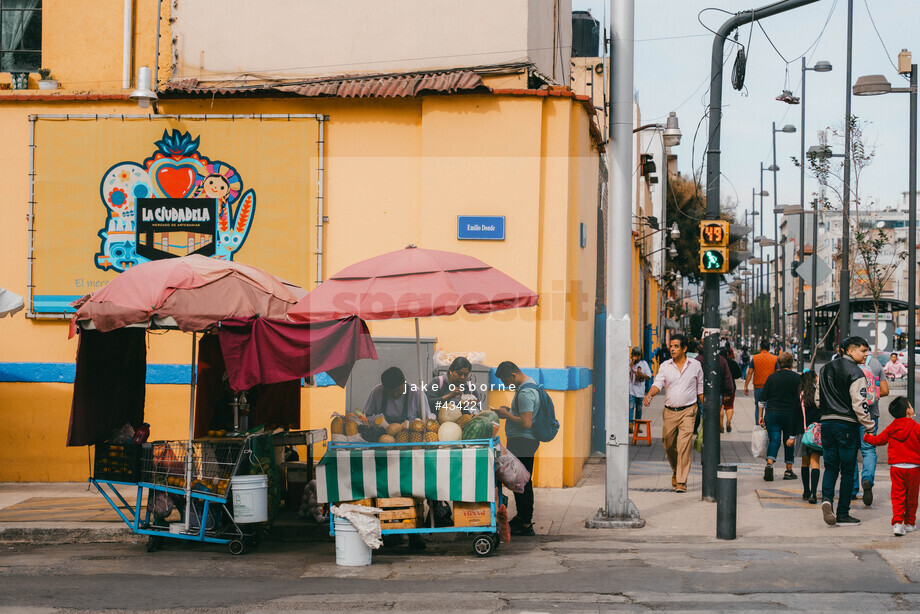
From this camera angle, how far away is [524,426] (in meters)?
9.80

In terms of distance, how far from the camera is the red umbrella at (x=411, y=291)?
8883 mm

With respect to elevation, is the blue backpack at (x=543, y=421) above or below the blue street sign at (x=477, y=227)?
below

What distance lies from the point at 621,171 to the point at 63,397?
8003 mm

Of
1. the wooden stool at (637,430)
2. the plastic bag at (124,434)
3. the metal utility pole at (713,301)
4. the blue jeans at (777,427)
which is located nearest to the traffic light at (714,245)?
the metal utility pole at (713,301)

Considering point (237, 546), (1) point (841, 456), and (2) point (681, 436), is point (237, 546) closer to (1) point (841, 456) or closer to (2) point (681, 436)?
(2) point (681, 436)

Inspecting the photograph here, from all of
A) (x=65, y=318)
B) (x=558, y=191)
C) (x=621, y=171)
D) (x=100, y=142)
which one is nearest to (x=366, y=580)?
(x=621, y=171)

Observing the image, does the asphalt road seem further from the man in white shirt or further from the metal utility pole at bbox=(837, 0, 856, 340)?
the metal utility pole at bbox=(837, 0, 856, 340)

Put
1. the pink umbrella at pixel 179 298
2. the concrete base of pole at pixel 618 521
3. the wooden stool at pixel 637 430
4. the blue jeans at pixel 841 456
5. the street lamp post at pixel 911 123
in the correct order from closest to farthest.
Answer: the pink umbrella at pixel 179 298 → the blue jeans at pixel 841 456 → the concrete base of pole at pixel 618 521 → the street lamp post at pixel 911 123 → the wooden stool at pixel 637 430

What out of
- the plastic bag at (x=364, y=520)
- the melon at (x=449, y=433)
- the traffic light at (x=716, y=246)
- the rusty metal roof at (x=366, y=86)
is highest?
the rusty metal roof at (x=366, y=86)

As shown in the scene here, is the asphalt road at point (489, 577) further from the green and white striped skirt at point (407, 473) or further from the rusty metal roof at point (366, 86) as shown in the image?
the rusty metal roof at point (366, 86)

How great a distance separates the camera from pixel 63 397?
517 inches

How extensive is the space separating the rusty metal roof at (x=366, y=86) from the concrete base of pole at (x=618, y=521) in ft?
18.2

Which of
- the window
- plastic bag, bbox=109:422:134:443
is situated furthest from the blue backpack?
the window

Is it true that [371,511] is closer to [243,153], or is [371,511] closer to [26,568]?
[26,568]
